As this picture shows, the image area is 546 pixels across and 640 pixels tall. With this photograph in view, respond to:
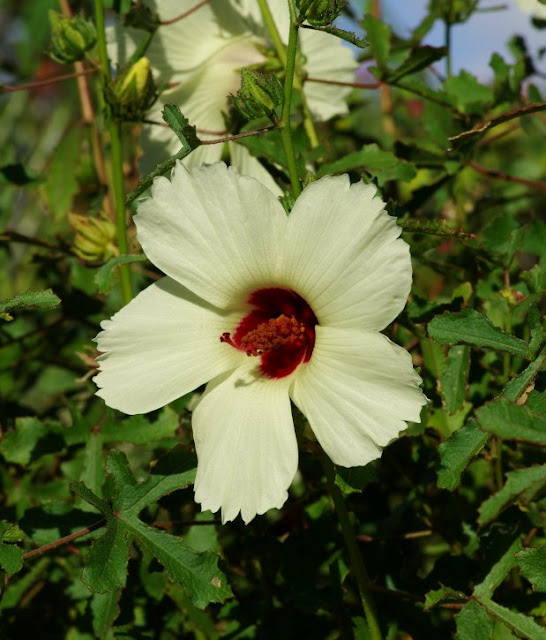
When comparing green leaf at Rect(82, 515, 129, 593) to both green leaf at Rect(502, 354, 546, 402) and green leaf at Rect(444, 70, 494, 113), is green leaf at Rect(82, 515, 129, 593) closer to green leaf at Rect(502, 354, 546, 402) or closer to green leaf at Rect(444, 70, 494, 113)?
green leaf at Rect(502, 354, 546, 402)

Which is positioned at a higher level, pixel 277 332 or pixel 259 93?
pixel 259 93

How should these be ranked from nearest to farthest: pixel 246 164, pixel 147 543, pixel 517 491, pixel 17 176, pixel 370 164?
1. pixel 517 491
2. pixel 147 543
3. pixel 370 164
4. pixel 246 164
5. pixel 17 176

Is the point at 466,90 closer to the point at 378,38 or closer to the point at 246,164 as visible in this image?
the point at 378,38

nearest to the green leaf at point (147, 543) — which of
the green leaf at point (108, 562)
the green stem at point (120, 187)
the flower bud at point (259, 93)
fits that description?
the green leaf at point (108, 562)

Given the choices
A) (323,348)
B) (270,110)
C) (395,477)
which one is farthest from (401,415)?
(395,477)

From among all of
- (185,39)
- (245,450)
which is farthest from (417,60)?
(245,450)

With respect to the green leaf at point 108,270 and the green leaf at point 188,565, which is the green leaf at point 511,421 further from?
the green leaf at point 108,270
